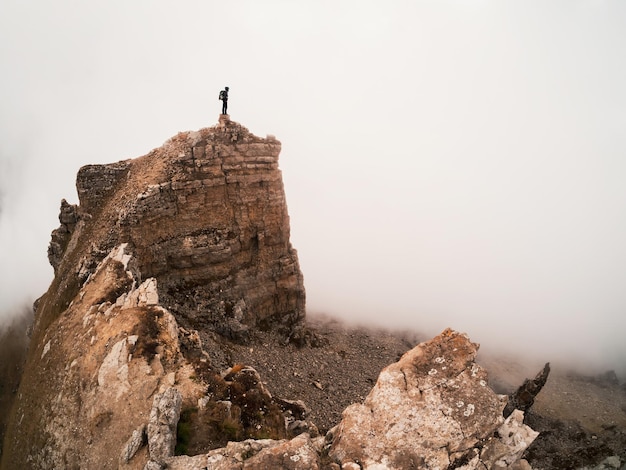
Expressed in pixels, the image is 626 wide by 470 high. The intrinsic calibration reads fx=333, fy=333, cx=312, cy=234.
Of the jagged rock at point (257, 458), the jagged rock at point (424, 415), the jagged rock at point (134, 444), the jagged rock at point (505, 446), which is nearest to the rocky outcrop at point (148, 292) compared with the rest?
the jagged rock at point (134, 444)

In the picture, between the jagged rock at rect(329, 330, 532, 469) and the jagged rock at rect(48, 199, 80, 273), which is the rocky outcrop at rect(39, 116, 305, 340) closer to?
the jagged rock at rect(48, 199, 80, 273)

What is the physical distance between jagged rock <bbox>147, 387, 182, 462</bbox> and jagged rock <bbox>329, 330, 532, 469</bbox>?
7874mm

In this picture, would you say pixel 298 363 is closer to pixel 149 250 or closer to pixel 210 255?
pixel 210 255

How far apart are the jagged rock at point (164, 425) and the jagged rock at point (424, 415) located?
310 inches

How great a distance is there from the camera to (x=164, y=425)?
16.6 m

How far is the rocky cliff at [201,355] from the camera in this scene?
51.8 feet

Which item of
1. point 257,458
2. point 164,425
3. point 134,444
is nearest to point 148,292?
point 134,444

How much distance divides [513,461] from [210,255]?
34500 millimetres

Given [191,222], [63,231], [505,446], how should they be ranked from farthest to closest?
[63,231], [191,222], [505,446]

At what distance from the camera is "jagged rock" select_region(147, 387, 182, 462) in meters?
15.7

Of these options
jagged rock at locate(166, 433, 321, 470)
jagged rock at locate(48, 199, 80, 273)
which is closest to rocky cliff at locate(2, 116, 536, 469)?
jagged rock at locate(166, 433, 321, 470)

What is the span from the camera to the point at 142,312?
84.4 ft

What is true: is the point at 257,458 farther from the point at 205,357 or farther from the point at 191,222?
the point at 191,222

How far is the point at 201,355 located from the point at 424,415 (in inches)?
670
